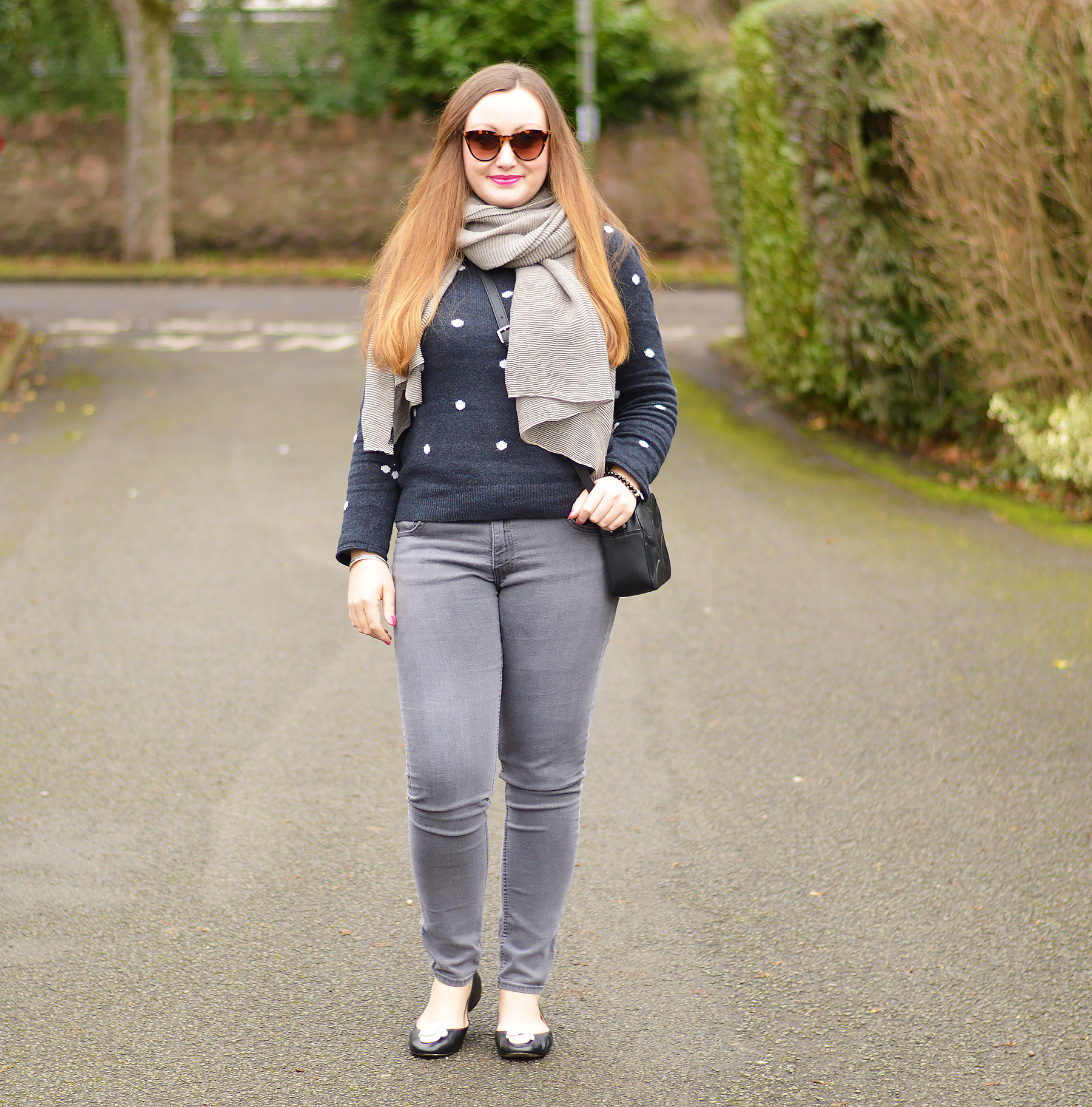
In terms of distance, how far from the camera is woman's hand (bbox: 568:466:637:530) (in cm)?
275

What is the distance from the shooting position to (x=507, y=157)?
9.20ft

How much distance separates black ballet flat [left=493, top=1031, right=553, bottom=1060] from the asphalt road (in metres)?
0.03

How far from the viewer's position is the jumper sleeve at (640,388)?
288cm

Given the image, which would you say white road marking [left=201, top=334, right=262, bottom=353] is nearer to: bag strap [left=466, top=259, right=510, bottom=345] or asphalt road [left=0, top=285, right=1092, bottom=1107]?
asphalt road [left=0, top=285, right=1092, bottom=1107]

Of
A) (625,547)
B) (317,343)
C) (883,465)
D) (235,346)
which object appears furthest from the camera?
(317,343)

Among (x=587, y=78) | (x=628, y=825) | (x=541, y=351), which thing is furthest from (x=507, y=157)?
(x=587, y=78)

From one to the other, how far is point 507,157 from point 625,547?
83 centimetres

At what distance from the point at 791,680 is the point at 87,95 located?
76.6ft

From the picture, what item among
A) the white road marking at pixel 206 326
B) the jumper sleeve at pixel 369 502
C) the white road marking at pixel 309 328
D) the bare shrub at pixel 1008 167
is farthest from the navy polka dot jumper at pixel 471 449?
the white road marking at pixel 206 326

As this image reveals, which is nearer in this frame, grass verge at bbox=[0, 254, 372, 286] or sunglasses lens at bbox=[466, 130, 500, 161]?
sunglasses lens at bbox=[466, 130, 500, 161]

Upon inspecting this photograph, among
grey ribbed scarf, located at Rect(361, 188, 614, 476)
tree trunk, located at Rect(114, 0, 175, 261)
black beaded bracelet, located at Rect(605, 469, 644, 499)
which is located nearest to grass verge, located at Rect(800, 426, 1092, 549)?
black beaded bracelet, located at Rect(605, 469, 644, 499)

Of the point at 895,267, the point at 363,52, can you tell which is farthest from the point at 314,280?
the point at 895,267

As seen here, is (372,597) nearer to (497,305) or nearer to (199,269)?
(497,305)

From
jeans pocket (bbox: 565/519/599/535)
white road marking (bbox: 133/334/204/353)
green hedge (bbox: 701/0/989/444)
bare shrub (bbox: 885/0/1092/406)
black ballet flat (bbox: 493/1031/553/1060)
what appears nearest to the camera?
jeans pocket (bbox: 565/519/599/535)
